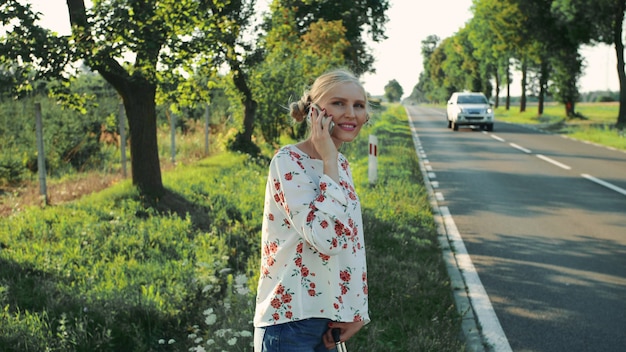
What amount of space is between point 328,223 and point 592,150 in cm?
1969

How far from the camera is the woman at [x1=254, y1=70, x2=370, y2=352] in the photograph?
2160mm

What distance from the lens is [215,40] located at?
8922 millimetres

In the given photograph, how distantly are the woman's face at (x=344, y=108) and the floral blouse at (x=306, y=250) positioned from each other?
0.17 metres

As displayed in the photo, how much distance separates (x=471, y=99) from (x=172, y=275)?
93.4 feet

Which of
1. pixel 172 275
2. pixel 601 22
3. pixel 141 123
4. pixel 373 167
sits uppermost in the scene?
pixel 601 22

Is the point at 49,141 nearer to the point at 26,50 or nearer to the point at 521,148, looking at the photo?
the point at 26,50

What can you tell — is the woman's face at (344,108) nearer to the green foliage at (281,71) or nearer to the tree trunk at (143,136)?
the tree trunk at (143,136)

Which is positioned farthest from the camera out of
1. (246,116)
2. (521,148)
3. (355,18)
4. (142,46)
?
(355,18)

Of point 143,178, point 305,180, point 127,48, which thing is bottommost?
point 143,178

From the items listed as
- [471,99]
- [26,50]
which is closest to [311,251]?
[26,50]

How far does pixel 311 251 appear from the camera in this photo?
7.32ft

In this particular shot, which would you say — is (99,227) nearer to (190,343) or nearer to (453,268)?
(190,343)

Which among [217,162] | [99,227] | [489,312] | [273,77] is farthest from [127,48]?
[273,77]

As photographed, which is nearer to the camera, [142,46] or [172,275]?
[172,275]
